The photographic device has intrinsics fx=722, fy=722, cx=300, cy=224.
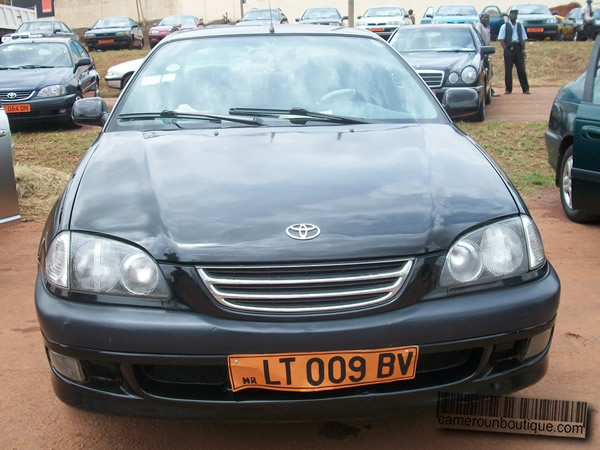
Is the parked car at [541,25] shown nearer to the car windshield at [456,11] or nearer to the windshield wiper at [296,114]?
the car windshield at [456,11]

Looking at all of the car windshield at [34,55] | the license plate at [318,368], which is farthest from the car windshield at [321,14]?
the license plate at [318,368]

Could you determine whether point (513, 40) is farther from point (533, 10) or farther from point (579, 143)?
point (533, 10)

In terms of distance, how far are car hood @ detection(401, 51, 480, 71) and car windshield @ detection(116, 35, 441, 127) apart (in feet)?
22.9

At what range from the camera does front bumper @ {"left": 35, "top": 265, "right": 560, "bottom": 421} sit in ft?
7.11

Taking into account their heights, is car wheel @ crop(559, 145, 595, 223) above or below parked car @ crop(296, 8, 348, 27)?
below

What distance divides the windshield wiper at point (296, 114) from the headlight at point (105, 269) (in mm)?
1225

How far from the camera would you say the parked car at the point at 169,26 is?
27.5m

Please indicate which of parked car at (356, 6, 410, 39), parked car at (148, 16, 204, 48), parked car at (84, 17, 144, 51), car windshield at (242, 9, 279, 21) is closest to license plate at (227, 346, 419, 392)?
parked car at (356, 6, 410, 39)

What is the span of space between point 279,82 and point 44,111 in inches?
317

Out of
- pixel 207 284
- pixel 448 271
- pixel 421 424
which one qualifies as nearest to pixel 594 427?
pixel 421 424

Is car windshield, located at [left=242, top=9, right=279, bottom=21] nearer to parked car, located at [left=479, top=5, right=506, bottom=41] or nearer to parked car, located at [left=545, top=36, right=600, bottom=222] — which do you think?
parked car, located at [left=479, top=5, right=506, bottom=41]

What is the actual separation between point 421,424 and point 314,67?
1.82m

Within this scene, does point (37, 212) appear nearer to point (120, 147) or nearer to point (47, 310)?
point (120, 147)

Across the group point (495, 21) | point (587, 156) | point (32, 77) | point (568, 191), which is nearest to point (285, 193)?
point (587, 156)
